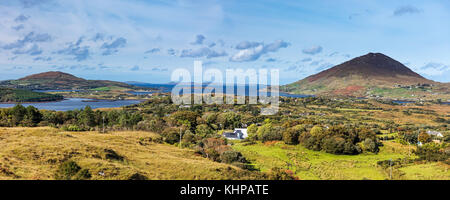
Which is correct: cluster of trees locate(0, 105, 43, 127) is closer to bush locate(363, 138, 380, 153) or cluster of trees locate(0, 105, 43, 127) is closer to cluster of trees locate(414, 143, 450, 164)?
bush locate(363, 138, 380, 153)

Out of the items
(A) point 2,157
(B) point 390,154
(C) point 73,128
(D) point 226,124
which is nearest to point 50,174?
(A) point 2,157

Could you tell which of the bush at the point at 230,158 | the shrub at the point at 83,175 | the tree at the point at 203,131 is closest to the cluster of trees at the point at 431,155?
the bush at the point at 230,158

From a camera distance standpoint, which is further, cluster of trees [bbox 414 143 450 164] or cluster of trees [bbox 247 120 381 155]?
cluster of trees [bbox 247 120 381 155]

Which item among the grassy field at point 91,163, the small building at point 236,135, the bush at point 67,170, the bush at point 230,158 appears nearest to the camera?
the bush at point 67,170

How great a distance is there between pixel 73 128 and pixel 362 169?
99.1ft

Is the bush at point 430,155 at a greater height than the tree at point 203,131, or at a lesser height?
lesser

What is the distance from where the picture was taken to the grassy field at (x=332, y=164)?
23.1m

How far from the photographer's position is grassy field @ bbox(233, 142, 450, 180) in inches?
909

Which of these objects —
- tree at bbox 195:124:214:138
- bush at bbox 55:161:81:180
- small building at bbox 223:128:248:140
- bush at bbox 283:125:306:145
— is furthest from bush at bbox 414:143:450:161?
bush at bbox 55:161:81:180

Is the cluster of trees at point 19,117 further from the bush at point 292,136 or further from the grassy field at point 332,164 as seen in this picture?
the bush at point 292,136

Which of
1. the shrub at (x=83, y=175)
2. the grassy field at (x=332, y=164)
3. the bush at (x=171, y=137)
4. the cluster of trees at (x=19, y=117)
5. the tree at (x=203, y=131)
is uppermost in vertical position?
the cluster of trees at (x=19, y=117)

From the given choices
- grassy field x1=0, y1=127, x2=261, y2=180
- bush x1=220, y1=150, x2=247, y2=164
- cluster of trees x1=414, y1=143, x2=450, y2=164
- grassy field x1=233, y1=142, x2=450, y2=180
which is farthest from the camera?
cluster of trees x1=414, y1=143, x2=450, y2=164
